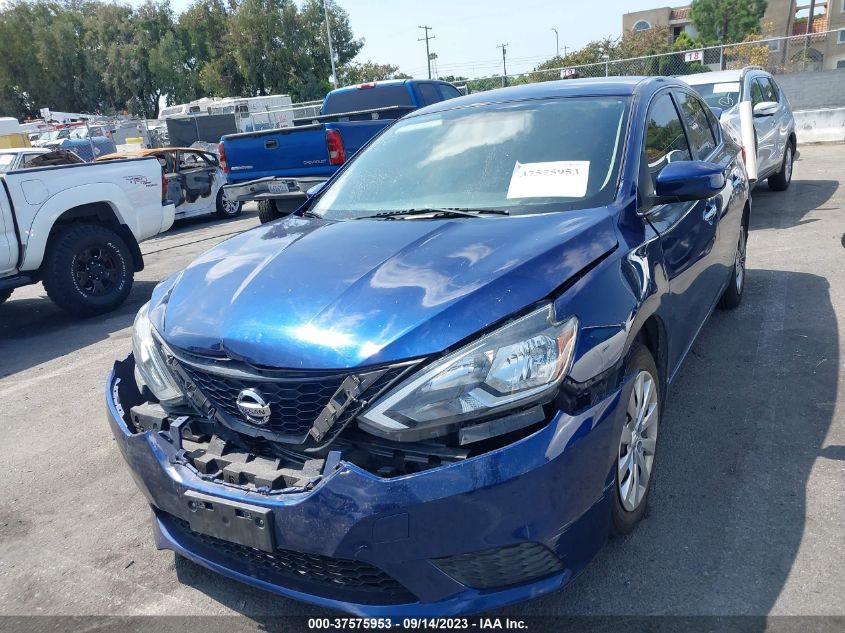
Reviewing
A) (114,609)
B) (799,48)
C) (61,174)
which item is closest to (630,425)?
(114,609)

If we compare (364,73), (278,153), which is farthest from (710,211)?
(364,73)

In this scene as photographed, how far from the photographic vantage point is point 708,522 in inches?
109

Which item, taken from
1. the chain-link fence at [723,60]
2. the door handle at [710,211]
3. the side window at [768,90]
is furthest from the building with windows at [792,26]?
the door handle at [710,211]

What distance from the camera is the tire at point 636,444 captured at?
244 cm

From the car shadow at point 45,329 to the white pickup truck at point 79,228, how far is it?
21 cm

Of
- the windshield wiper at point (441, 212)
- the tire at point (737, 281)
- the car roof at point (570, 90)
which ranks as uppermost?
the car roof at point (570, 90)

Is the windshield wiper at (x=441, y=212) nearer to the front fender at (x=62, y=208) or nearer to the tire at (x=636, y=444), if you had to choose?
the tire at (x=636, y=444)

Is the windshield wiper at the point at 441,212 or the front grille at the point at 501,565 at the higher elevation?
the windshield wiper at the point at 441,212

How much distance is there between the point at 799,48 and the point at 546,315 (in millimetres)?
22263

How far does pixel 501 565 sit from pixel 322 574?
55 cm

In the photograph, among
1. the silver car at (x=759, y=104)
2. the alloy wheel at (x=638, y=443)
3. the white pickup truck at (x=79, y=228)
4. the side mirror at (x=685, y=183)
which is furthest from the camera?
the silver car at (x=759, y=104)

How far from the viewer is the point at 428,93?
1219 cm

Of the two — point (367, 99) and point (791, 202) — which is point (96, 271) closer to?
point (367, 99)

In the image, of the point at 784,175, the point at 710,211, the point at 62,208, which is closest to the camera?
the point at 710,211
